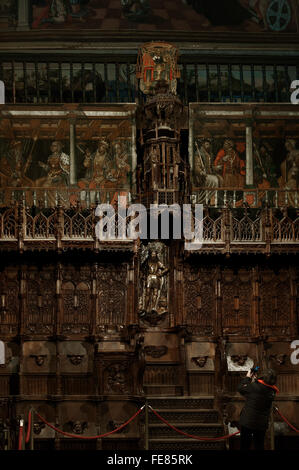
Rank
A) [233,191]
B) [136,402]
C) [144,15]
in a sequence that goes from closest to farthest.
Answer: [136,402]
[233,191]
[144,15]

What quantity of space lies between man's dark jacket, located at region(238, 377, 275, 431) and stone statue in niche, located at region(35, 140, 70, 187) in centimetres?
997

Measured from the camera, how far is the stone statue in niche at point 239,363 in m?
25.0

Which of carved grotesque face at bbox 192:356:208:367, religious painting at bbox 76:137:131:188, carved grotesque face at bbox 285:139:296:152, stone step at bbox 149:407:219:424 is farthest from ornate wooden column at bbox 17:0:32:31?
stone step at bbox 149:407:219:424

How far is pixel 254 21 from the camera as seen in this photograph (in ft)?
93.0

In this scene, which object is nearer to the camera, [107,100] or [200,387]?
[200,387]

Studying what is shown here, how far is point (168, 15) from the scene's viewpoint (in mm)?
28328

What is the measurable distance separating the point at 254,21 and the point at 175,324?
9.18m

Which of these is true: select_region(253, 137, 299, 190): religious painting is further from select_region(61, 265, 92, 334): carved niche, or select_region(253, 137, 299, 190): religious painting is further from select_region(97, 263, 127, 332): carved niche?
select_region(61, 265, 92, 334): carved niche

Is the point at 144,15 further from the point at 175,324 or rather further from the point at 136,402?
the point at 136,402

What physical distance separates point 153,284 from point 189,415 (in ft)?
12.5

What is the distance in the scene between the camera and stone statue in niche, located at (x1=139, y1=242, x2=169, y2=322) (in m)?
25.8

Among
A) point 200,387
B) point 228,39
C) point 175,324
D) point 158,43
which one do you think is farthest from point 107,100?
point 200,387

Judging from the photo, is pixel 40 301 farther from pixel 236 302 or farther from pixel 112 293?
pixel 236 302

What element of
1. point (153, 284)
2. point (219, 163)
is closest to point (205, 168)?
point (219, 163)
